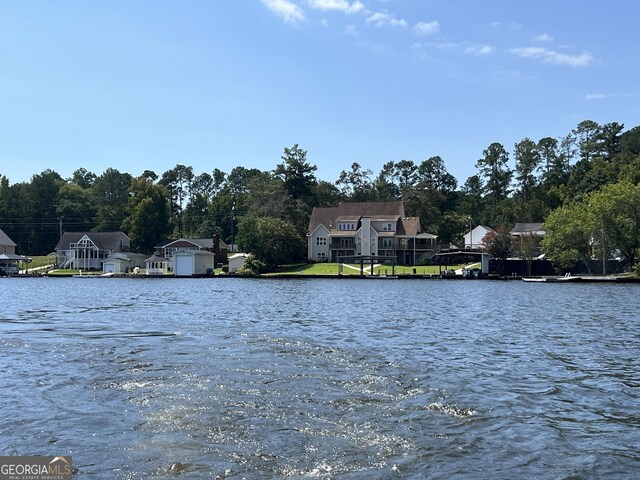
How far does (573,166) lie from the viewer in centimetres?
12950

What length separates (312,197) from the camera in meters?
128

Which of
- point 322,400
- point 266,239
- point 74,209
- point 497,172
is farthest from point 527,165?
point 322,400

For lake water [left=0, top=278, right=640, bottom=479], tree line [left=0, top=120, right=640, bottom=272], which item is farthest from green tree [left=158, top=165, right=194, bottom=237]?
lake water [left=0, top=278, right=640, bottom=479]

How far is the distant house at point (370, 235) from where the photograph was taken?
10169cm

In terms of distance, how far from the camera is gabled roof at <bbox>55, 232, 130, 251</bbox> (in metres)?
113

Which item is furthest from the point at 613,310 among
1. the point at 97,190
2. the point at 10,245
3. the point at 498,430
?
the point at 97,190

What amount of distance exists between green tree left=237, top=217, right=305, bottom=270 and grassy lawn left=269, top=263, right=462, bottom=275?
8.21 ft

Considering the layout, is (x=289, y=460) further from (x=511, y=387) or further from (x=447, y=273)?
(x=447, y=273)

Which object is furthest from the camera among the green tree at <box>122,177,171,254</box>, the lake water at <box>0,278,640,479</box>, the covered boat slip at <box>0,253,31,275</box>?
the green tree at <box>122,177,171,254</box>

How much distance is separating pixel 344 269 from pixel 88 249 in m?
48.7

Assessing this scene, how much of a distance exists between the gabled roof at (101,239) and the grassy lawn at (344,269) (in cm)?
3572

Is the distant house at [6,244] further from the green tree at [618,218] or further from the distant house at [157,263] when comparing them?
the green tree at [618,218]

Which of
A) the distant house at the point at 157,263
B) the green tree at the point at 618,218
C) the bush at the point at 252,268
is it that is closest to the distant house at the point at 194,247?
the distant house at the point at 157,263

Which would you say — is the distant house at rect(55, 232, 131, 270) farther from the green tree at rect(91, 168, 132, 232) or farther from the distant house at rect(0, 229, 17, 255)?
the green tree at rect(91, 168, 132, 232)
